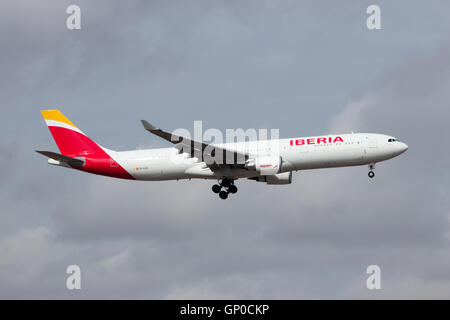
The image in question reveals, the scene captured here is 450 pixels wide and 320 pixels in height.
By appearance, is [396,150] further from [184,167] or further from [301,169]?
[184,167]

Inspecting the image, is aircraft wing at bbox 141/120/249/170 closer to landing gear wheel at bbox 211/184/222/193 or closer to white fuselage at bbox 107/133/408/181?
white fuselage at bbox 107/133/408/181

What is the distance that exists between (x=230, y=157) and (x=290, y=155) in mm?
4560

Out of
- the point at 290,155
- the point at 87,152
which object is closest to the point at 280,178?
the point at 290,155

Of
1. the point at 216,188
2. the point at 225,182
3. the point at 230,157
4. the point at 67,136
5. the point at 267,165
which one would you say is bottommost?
the point at 216,188

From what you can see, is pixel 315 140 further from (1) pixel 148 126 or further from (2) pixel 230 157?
(1) pixel 148 126

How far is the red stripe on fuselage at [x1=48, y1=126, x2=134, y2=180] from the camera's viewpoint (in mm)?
66062

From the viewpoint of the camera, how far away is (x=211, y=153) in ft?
203

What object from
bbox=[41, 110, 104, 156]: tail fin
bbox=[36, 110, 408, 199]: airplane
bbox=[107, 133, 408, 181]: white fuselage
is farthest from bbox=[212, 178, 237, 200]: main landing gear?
bbox=[41, 110, 104, 156]: tail fin

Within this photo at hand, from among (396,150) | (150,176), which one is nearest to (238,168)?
(150,176)

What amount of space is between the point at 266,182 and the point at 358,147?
9827 millimetres

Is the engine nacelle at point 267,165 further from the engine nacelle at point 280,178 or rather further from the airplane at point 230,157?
the engine nacelle at point 280,178

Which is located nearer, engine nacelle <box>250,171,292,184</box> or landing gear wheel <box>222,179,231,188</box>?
landing gear wheel <box>222,179,231,188</box>

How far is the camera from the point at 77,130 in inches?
2714

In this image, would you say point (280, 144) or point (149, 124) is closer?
point (149, 124)
